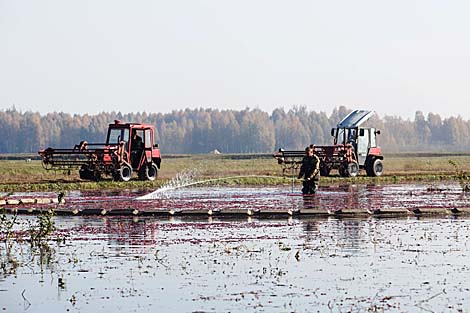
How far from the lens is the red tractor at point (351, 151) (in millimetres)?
51562

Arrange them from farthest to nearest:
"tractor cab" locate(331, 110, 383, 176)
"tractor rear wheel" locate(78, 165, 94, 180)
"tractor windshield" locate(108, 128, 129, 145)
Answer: "tractor cab" locate(331, 110, 383, 176) → "tractor windshield" locate(108, 128, 129, 145) → "tractor rear wheel" locate(78, 165, 94, 180)

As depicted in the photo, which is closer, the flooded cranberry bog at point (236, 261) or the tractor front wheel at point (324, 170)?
the flooded cranberry bog at point (236, 261)

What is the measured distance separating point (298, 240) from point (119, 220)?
21.0 ft

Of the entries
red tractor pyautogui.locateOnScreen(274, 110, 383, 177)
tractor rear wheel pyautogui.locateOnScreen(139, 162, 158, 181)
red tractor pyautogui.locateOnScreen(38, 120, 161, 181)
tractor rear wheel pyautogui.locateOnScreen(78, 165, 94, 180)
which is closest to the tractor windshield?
red tractor pyautogui.locateOnScreen(38, 120, 161, 181)

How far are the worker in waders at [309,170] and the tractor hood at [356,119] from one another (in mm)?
17571

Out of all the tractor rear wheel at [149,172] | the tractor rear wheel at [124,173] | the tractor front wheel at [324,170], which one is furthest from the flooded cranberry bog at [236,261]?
the tractor front wheel at [324,170]

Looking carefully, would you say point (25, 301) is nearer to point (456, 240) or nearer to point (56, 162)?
point (456, 240)

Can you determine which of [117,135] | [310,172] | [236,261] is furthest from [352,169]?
[236,261]

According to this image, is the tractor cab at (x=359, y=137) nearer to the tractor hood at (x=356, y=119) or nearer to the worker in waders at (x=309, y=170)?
the tractor hood at (x=356, y=119)

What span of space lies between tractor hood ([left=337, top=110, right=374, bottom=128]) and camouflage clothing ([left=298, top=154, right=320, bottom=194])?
58.1 ft

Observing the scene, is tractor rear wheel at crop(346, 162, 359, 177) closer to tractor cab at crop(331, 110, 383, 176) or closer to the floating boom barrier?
tractor cab at crop(331, 110, 383, 176)

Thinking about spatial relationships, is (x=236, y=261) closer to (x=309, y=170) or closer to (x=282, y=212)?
(x=282, y=212)

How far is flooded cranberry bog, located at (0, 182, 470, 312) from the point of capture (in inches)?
556

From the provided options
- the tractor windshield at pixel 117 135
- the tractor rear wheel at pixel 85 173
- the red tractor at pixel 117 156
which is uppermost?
the tractor windshield at pixel 117 135
